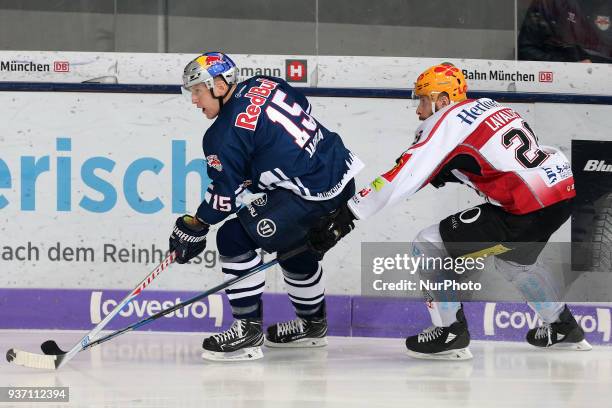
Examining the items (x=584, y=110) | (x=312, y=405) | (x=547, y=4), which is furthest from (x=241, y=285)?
(x=547, y=4)

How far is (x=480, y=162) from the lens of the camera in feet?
14.4

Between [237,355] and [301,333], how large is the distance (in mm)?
471

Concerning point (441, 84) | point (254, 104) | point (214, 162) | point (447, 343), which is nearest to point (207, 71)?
point (254, 104)

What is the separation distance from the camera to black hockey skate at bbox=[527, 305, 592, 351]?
4.75 m

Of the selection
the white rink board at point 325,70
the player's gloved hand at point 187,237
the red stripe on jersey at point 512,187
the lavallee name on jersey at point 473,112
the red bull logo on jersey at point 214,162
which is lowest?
the player's gloved hand at point 187,237

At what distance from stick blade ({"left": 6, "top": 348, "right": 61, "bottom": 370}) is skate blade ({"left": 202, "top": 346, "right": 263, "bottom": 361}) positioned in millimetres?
Answer: 597

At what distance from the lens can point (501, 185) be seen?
14.5 ft

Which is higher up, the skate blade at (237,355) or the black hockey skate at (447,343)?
the black hockey skate at (447,343)

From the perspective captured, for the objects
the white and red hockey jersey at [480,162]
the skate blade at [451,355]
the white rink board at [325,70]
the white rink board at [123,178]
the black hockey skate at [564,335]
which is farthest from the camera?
the white rink board at [325,70]

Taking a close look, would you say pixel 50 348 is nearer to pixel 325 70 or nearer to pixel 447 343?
pixel 447 343

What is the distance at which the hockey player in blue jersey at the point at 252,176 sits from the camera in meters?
4.41

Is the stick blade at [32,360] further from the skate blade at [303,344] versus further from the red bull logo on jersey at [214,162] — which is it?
the skate blade at [303,344]

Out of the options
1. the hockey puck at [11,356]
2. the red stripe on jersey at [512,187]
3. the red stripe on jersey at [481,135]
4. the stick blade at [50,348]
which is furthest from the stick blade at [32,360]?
the red stripe on jersey at [481,135]

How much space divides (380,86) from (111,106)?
1322 mm
